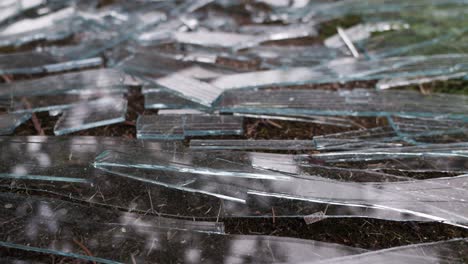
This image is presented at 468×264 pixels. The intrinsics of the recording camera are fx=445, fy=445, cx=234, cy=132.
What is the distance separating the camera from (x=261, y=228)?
164 centimetres

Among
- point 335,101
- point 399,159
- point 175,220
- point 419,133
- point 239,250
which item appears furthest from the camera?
point 335,101

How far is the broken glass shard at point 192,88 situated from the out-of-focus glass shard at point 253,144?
0.95ft

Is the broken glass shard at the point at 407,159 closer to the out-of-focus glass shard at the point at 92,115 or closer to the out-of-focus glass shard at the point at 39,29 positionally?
the out-of-focus glass shard at the point at 92,115

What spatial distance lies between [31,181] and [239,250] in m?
0.92

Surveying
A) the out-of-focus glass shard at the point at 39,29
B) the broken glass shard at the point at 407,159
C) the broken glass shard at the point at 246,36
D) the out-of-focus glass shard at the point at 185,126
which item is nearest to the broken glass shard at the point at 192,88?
the out-of-focus glass shard at the point at 185,126

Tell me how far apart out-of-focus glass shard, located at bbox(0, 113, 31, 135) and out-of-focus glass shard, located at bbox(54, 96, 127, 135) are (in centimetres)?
18

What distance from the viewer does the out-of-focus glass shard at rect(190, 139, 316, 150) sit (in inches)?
78.5

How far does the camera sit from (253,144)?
201 centimetres

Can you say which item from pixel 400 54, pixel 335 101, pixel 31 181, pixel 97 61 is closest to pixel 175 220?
pixel 31 181

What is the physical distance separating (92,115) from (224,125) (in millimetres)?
657

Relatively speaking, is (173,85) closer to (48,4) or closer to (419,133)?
(419,133)

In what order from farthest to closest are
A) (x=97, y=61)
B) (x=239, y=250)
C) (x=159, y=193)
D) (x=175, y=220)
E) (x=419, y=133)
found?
(x=97, y=61)
(x=419, y=133)
(x=159, y=193)
(x=175, y=220)
(x=239, y=250)

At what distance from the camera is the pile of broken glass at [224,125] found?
158cm

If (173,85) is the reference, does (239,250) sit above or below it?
below
